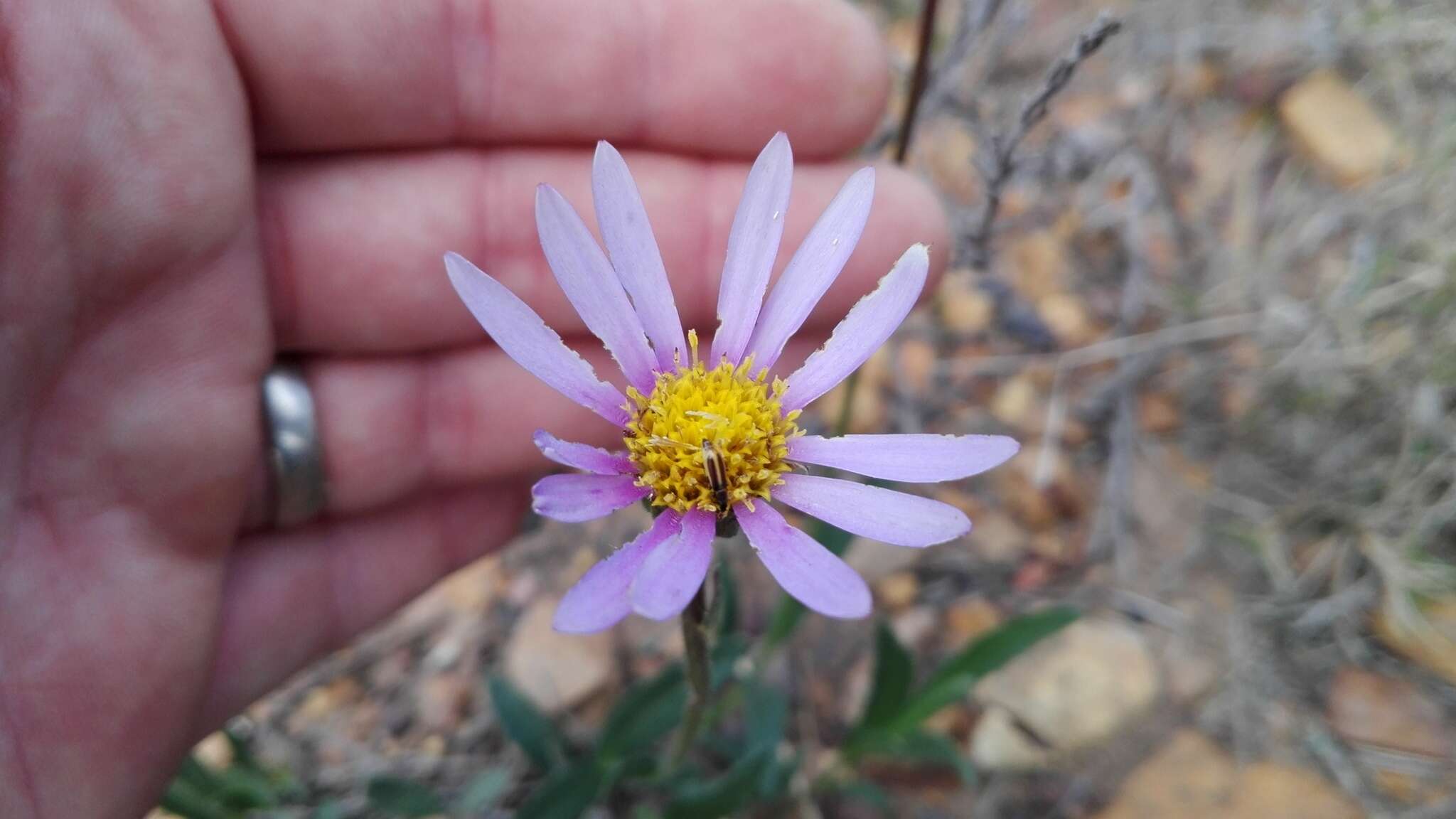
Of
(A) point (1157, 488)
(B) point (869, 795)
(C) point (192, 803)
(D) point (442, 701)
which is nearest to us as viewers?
(C) point (192, 803)

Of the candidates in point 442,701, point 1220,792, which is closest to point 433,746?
point 442,701

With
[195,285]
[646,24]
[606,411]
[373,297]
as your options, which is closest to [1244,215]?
[646,24]

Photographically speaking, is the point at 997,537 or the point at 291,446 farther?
the point at 997,537

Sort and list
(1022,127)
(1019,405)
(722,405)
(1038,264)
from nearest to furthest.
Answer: (722,405) → (1022,127) → (1019,405) → (1038,264)

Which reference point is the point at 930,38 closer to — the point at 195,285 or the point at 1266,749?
the point at 195,285

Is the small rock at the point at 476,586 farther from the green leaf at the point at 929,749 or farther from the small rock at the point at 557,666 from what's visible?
the green leaf at the point at 929,749

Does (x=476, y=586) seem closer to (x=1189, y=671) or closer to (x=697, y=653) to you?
(x=697, y=653)
